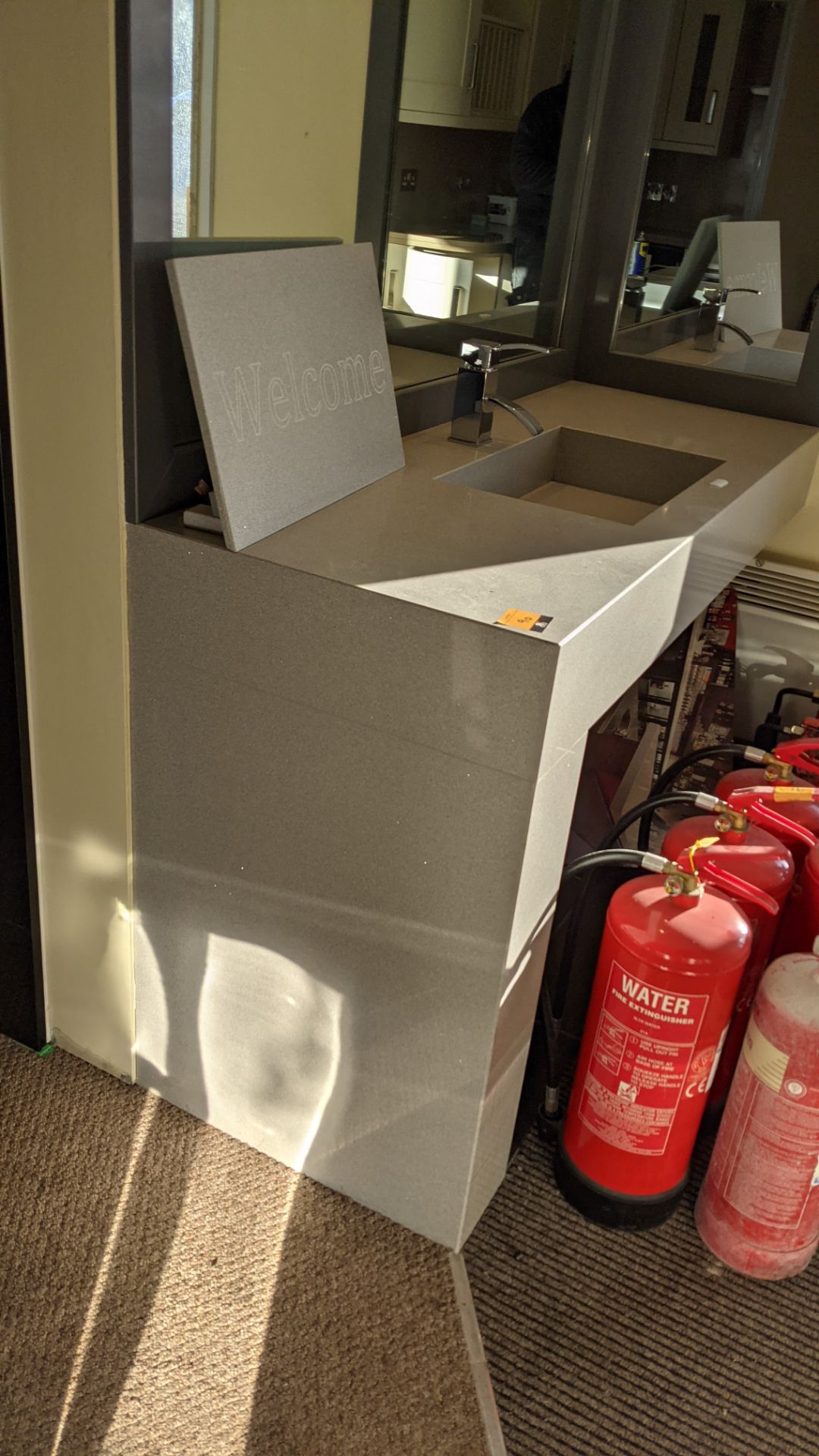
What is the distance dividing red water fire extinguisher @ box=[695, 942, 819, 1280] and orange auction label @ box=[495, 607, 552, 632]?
605 millimetres

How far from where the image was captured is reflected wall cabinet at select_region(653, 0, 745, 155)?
7.12ft

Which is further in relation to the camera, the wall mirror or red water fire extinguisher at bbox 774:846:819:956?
red water fire extinguisher at bbox 774:846:819:956

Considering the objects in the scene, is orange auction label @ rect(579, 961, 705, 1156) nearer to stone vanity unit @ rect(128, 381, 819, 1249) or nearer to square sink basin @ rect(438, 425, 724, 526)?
stone vanity unit @ rect(128, 381, 819, 1249)

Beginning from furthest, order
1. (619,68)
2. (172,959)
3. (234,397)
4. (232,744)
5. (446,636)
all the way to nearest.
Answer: (619,68) → (172,959) → (232,744) → (234,397) → (446,636)

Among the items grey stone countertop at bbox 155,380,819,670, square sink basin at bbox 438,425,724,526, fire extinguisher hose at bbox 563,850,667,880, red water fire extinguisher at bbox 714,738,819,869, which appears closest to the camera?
grey stone countertop at bbox 155,380,819,670

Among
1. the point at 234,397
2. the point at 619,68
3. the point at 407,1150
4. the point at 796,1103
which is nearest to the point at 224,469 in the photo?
the point at 234,397

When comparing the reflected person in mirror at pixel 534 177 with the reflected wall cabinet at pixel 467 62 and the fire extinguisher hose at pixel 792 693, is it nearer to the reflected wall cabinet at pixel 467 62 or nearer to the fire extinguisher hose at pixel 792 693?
the reflected wall cabinet at pixel 467 62

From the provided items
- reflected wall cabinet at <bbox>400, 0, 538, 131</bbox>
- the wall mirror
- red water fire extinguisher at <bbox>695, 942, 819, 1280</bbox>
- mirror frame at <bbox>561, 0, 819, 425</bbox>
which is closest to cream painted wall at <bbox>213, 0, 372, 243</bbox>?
the wall mirror

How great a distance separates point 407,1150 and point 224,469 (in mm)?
889

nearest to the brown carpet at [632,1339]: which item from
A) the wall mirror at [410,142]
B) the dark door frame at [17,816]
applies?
the dark door frame at [17,816]

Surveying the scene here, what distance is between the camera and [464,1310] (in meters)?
1.49

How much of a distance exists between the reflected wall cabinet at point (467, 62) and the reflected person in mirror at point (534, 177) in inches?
2.4

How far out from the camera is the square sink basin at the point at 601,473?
6.51 ft

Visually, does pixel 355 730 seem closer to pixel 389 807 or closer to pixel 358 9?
pixel 389 807
